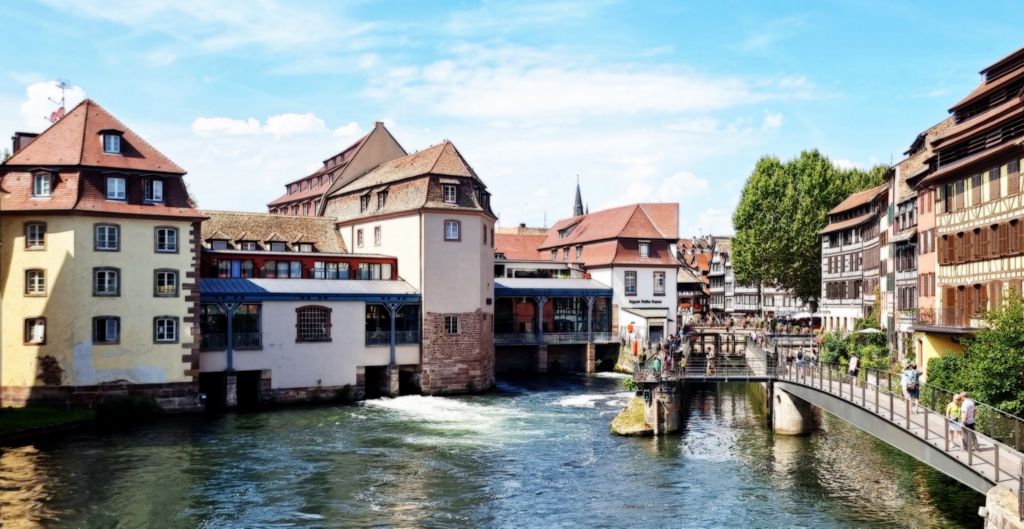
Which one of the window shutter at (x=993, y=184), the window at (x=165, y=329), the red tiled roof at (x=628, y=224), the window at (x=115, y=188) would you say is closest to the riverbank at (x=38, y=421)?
the window at (x=165, y=329)

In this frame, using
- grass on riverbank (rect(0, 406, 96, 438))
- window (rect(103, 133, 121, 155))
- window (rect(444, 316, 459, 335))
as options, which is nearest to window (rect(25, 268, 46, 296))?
grass on riverbank (rect(0, 406, 96, 438))

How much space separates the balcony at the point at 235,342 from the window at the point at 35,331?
691cm

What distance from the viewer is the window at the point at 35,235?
40.6 meters

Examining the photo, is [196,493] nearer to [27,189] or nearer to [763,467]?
[763,467]

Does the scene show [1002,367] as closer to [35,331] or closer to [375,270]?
[375,270]

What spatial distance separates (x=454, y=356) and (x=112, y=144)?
20.5 meters

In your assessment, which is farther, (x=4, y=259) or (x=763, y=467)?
(x=4, y=259)

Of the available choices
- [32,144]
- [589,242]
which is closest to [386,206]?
[32,144]

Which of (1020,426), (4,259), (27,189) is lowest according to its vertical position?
(1020,426)

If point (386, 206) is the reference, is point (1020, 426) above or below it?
below

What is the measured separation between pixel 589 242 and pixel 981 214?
41.4 m

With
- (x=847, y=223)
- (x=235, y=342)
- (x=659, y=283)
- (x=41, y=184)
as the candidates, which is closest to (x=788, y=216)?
(x=847, y=223)

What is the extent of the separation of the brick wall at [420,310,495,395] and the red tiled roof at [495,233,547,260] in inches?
1374

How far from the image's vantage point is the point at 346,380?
157 ft
